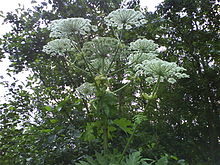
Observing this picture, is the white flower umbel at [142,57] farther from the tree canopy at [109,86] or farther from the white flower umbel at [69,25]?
the white flower umbel at [69,25]

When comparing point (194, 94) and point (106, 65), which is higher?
point (106, 65)

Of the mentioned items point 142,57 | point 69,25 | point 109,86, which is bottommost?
point 109,86

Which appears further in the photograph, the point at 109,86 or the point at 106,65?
the point at 106,65

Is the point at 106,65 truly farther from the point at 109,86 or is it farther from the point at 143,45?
the point at 143,45

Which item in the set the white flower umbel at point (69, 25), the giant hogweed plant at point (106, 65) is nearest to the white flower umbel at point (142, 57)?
the giant hogweed plant at point (106, 65)

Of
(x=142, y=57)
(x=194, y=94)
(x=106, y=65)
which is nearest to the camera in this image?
(x=142, y=57)

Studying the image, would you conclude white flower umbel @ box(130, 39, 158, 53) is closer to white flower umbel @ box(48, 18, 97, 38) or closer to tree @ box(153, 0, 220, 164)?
white flower umbel @ box(48, 18, 97, 38)

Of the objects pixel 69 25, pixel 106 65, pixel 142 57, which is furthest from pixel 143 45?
pixel 69 25

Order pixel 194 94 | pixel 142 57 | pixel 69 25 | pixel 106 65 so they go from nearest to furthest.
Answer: pixel 69 25 → pixel 142 57 → pixel 106 65 → pixel 194 94

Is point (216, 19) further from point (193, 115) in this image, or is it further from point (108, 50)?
point (108, 50)

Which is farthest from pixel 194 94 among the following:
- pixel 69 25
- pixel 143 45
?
pixel 69 25

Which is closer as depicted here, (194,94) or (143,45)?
(143,45)

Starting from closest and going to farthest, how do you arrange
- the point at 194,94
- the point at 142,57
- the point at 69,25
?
the point at 69,25 < the point at 142,57 < the point at 194,94

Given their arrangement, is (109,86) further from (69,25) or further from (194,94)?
(194,94)
